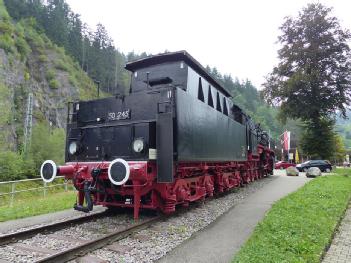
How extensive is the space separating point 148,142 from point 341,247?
376 centimetres

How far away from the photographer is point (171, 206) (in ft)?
21.9

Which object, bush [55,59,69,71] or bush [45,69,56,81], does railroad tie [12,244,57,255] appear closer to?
bush [45,69,56,81]

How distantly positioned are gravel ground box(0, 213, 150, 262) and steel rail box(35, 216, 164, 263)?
396 millimetres

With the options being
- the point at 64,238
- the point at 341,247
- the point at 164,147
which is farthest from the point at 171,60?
the point at 341,247

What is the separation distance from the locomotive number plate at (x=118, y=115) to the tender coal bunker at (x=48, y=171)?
1624mm

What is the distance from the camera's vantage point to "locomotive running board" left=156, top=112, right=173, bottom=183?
606 centimetres

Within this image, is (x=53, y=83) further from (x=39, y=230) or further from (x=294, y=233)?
(x=294, y=233)

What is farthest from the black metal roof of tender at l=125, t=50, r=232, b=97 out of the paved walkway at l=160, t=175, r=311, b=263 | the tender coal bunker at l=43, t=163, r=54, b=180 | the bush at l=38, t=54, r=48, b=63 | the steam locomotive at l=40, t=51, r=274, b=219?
the bush at l=38, t=54, r=48, b=63

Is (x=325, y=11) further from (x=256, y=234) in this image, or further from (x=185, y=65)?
(x=256, y=234)

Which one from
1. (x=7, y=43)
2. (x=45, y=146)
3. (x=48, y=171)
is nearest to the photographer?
(x=48, y=171)

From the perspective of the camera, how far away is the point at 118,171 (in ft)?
18.7

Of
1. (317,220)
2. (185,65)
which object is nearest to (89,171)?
(185,65)

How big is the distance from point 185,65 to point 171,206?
11.2 feet

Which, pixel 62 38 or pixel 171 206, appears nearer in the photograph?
pixel 171 206
